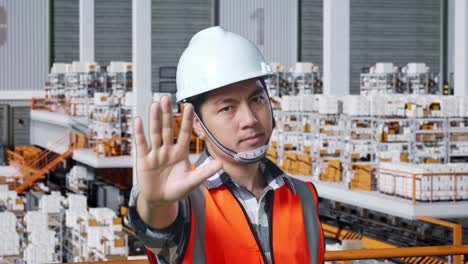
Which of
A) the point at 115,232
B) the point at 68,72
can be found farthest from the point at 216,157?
the point at 68,72

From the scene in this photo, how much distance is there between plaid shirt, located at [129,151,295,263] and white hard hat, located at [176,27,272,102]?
0.16 meters

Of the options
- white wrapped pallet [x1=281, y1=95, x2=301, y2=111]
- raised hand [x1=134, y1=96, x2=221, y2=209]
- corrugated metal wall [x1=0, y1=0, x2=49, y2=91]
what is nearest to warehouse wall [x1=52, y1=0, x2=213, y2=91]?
corrugated metal wall [x1=0, y1=0, x2=49, y2=91]

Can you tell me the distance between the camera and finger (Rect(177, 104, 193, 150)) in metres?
1.54

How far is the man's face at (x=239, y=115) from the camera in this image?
1.76 m

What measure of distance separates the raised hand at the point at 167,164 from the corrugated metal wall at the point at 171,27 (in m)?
29.6

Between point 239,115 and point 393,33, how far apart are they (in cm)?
3385

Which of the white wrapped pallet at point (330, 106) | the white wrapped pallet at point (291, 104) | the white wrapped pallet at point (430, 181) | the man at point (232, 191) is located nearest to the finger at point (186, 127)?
the man at point (232, 191)

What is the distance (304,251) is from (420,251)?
6.88 ft

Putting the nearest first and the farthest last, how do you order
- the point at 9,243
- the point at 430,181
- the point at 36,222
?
1. the point at 430,181
2. the point at 9,243
3. the point at 36,222

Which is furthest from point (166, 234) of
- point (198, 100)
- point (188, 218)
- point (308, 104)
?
point (308, 104)

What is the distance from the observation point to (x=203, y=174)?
1550 mm

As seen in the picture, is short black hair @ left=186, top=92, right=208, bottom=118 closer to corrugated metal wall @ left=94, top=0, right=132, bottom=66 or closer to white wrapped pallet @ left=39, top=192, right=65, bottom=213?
white wrapped pallet @ left=39, top=192, right=65, bottom=213

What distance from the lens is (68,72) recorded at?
1277 inches

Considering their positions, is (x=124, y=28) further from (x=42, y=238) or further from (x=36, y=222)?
(x=42, y=238)
